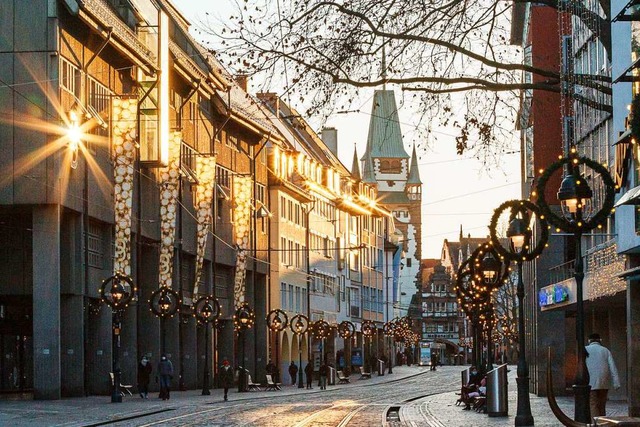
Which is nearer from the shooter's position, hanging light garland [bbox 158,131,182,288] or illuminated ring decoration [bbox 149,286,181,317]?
illuminated ring decoration [bbox 149,286,181,317]

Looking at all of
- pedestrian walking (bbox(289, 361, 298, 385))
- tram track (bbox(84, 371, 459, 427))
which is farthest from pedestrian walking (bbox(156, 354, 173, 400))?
pedestrian walking (bbox(289, 361, 298, 385))

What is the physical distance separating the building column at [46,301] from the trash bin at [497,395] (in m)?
19.8

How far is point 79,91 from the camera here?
53281mm

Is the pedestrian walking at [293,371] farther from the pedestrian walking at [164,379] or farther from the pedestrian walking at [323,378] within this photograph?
the pedestrian walking at [164,379]

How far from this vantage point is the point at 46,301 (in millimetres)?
50625

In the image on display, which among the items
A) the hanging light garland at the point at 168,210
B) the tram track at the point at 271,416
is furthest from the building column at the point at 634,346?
the hanging light garland at the point at 168,210

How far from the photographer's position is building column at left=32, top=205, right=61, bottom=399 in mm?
50094

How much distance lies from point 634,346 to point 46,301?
2431 cm

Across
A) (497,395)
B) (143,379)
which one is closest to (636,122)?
(497,395)

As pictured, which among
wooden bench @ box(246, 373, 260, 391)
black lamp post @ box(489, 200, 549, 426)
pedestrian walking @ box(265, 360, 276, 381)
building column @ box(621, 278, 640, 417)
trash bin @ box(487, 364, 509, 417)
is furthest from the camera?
pedestrian walking @ box(265, 360, 276, 381)

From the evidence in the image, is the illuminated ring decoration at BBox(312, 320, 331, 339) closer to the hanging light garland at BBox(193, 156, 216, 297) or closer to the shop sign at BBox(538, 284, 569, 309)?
the hanging light garland at BBox(193, 156, 216, 297)

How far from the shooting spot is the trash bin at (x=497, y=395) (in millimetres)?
34812

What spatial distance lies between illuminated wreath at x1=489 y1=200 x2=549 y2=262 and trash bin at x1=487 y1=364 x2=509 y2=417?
5.53 meters

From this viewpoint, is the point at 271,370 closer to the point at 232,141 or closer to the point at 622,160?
the point at 232,141
